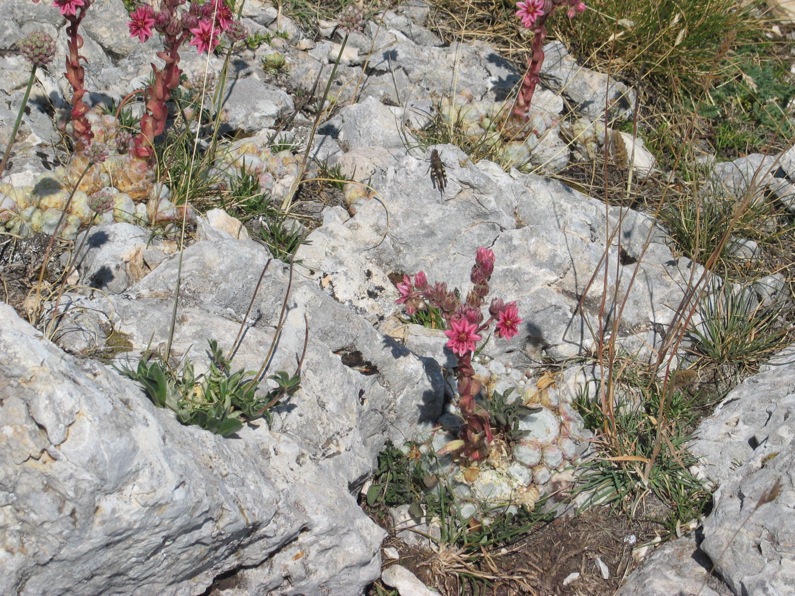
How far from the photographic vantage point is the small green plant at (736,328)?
4281 millimetres

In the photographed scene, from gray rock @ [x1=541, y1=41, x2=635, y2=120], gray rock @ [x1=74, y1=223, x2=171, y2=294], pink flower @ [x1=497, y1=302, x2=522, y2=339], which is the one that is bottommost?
gray rock @ [x1=74, y1=223, x2=171, y2=294]

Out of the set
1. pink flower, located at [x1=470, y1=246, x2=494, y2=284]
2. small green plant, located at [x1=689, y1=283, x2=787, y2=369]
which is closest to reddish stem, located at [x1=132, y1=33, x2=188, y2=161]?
pink flower, located at [x1=470, y1=246, x2=494, y2=284]

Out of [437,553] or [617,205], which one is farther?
[617,205]

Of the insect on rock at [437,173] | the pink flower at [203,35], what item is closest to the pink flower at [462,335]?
the insect on rock at [437,173]

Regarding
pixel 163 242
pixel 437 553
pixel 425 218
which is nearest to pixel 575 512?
pixel 437 553

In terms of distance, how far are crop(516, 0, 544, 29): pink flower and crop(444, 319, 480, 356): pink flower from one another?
240cm

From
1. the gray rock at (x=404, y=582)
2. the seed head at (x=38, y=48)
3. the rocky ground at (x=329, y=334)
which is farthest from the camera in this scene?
the seed head at (x=38, y=48)

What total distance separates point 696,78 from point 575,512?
145 inches

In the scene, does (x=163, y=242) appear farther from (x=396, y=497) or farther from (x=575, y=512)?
(x=575, y=512)

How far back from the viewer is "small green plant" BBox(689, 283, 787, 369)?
4281 millimetres

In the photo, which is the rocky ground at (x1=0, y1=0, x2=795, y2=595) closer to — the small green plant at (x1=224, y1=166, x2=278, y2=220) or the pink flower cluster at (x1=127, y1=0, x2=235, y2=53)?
the small green plant at (x1=224, y1=166, x2=278, y2=220)

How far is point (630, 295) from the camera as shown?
445cm

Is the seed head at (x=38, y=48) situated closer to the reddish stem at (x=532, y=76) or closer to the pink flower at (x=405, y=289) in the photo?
the pink flower at (x=405, y=289)

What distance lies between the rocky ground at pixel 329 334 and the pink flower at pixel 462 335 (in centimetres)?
64
